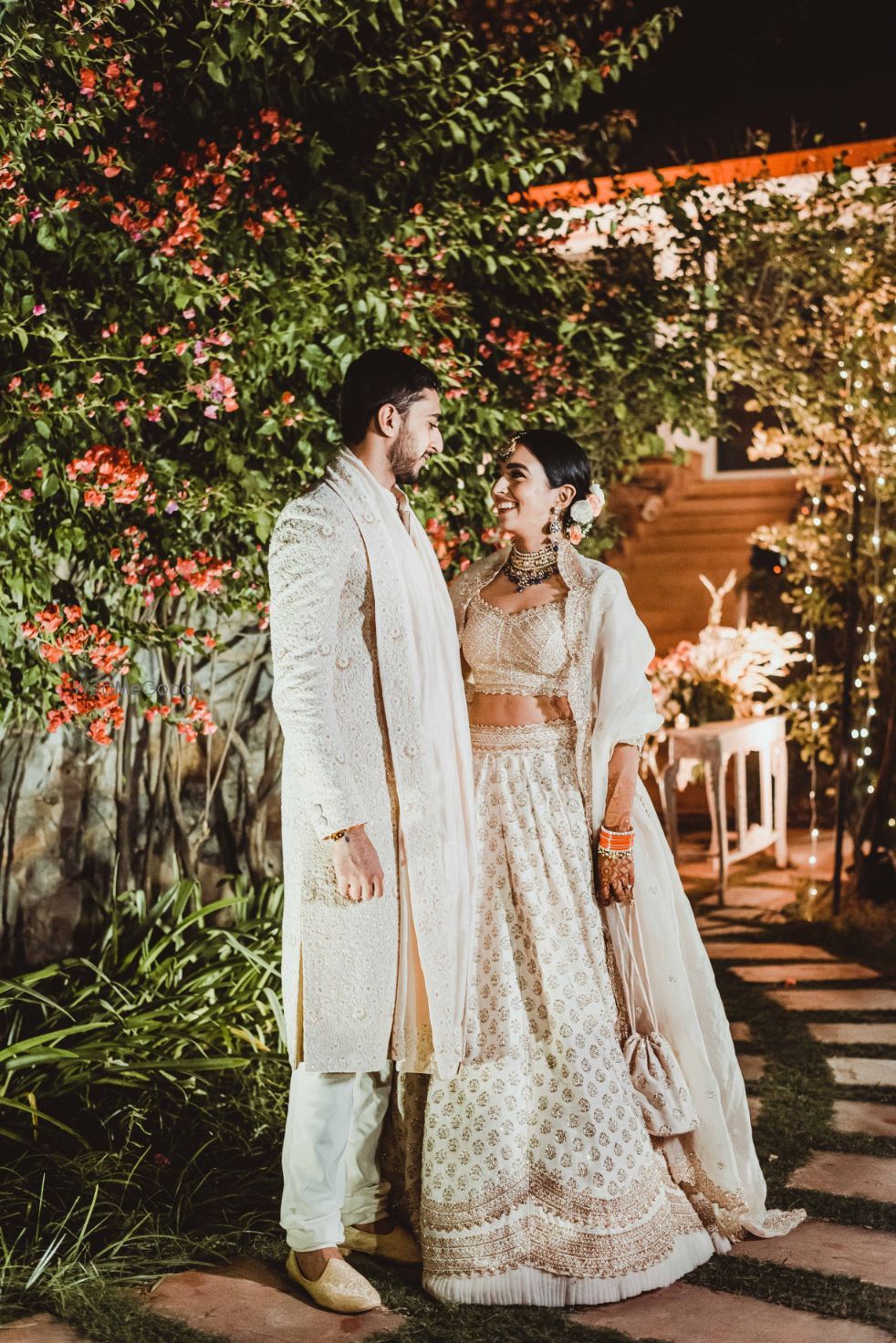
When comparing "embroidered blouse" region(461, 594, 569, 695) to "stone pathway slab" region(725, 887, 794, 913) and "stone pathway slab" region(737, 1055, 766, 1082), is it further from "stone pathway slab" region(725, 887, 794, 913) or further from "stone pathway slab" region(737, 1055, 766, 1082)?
"stone pathway slab" region(725, 887, 794, 913)

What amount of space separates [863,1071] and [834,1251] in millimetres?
1435

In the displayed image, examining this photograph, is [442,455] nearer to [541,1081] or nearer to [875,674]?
[541,1081]

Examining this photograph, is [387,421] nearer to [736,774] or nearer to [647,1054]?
[647,1054]

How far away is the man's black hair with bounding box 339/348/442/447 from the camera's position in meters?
2.73

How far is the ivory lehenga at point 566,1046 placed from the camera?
8.75ft

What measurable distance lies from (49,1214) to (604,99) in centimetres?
755

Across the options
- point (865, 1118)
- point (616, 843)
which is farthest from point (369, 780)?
point (865, 1118)

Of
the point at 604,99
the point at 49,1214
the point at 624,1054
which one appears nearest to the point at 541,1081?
the point at 624,1054

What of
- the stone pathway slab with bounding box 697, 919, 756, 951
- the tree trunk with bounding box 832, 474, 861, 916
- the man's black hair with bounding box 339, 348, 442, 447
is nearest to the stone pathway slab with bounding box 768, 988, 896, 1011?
the stone pathway slab with bounding box 697, 919, 756, 951

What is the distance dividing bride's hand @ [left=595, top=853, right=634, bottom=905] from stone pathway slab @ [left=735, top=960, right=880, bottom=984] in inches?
103

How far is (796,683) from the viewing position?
22.9ft

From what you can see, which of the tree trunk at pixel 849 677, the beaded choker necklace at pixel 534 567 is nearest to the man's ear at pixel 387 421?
the beaded choker necklace at pixel 534 567

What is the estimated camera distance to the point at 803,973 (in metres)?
5.48

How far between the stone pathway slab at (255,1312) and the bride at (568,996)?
0.68 feet
